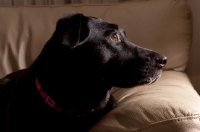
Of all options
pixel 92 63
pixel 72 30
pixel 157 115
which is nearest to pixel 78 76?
pixel 92 63

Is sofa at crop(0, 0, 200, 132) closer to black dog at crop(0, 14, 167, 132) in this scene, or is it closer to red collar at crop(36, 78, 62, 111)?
black dog at crop(0, 14, 167, 132)

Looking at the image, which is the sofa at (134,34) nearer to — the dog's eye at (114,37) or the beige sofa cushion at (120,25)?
the beige sofa cushion at (120,25)

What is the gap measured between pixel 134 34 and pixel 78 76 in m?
0.51

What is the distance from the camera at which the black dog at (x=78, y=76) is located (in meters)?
1.07

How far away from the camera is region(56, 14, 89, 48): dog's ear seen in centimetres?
99

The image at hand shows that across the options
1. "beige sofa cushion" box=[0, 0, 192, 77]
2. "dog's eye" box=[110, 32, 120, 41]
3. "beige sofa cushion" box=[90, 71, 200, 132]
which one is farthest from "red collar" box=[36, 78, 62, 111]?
"beige sofa cushion" box=[0, 0, 192, 77]

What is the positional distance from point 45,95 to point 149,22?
0.68m

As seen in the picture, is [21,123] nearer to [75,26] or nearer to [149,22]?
[75,26]

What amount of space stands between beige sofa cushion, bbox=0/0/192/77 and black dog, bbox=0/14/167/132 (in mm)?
367

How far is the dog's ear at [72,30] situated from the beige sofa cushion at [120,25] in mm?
476

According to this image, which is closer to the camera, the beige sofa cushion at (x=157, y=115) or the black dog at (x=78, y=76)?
the beige sofa cushion at (x=157, y=115)

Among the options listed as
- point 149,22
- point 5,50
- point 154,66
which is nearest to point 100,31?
point 154,66

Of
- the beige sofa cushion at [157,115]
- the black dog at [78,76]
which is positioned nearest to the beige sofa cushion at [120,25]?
the black dog at [78,76]

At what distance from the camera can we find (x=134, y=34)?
151 cm
